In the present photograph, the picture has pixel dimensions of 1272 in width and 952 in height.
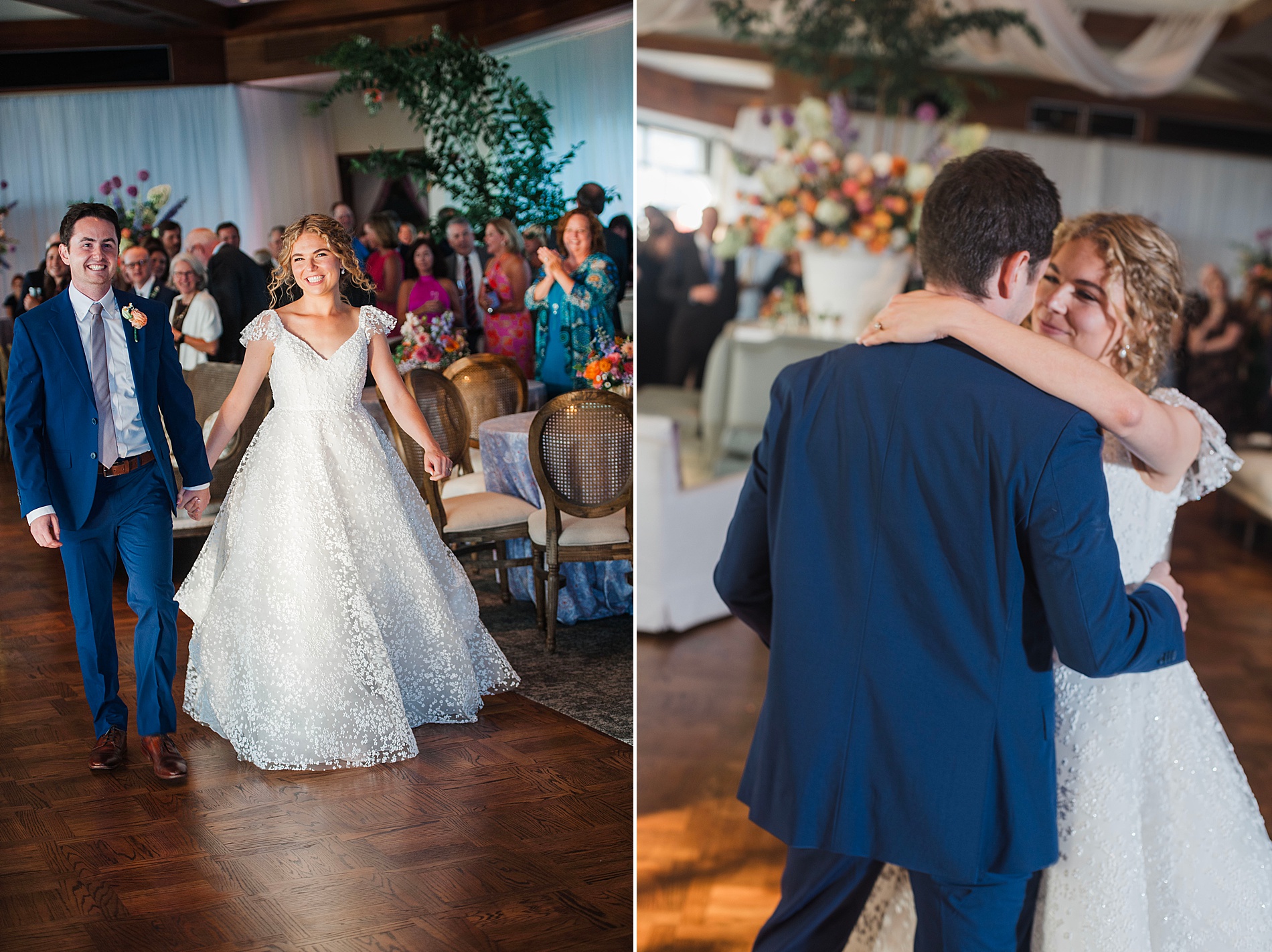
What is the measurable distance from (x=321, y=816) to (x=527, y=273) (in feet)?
8.26

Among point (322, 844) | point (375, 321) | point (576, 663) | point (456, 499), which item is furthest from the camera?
point (456, 499)

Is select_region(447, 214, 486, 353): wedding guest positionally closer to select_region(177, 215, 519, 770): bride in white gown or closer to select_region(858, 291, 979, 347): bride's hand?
select_region(177, 215, 519, 770): bride in white gown

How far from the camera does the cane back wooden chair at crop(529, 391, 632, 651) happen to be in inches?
123

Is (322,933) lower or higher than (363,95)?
lower

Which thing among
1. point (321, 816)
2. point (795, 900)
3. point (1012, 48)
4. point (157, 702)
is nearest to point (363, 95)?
point (157, 702)

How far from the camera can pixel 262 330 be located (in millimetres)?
2682

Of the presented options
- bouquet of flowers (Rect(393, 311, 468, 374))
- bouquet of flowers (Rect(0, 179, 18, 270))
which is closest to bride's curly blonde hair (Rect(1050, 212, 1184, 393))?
bouquet of flowers (Rect(0, 179, 18, 270))

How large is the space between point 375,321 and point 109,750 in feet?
4.12

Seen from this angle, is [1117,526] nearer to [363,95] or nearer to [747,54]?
[747,54]

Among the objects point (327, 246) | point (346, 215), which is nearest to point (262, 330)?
point (327, 246)

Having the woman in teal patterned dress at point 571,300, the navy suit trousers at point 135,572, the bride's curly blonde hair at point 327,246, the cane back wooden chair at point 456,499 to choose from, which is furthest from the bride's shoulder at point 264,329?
the woman in teal patterned dress at point 571,300

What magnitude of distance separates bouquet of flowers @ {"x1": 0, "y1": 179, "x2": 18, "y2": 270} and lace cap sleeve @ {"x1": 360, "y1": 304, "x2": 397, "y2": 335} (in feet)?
2.90

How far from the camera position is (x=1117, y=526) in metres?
1.31

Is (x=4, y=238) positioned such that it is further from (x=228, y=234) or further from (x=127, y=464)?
(x=127, y=464)
